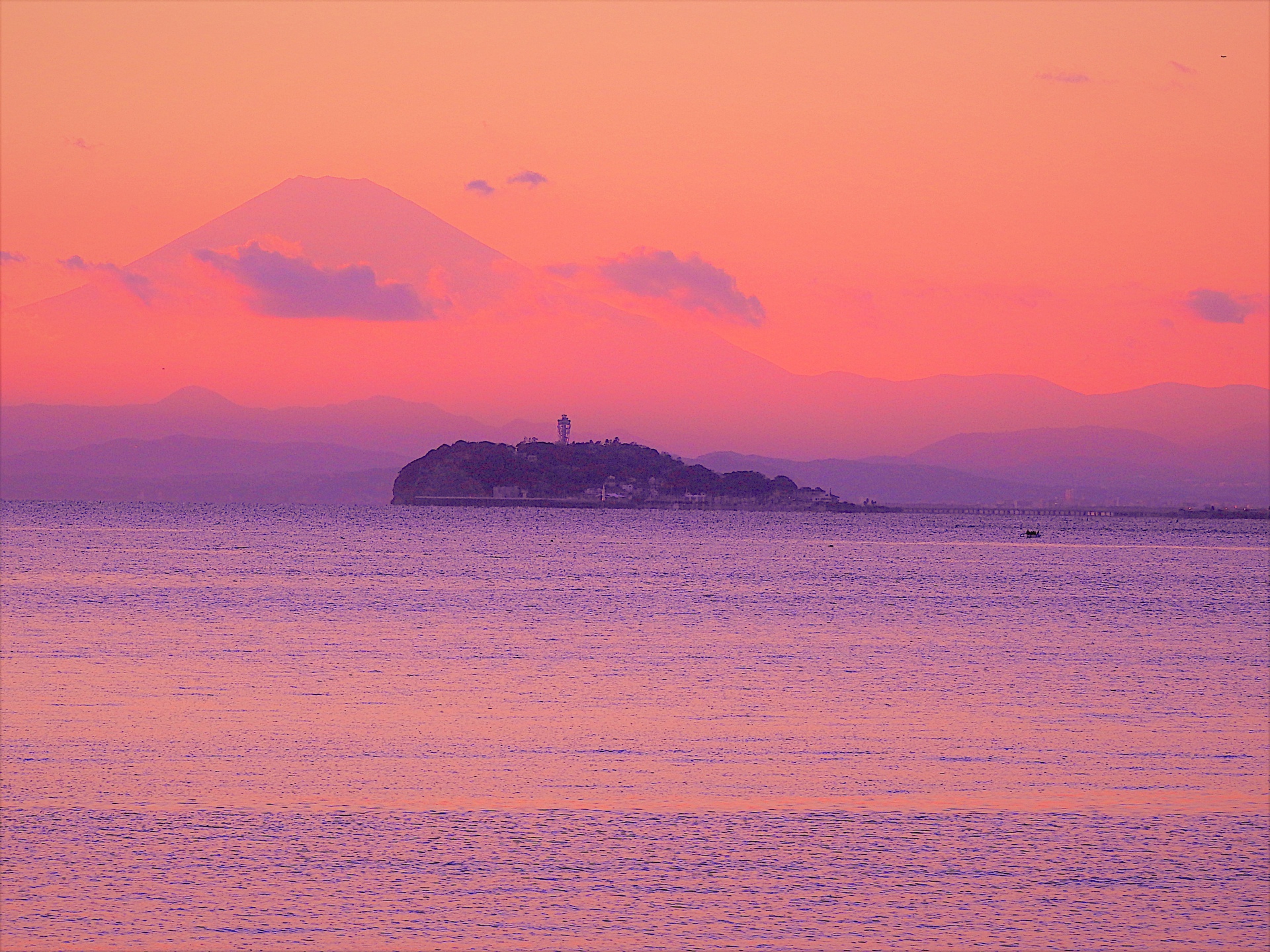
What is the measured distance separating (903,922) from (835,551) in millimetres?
124369

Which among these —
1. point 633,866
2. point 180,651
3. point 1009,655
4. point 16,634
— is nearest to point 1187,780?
point 633,866

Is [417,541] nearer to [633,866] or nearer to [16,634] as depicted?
[16,634]

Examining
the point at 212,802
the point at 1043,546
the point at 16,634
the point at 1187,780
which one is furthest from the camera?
the point at 1043,546

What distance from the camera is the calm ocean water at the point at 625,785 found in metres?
14.7

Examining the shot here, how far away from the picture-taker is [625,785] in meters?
21.0

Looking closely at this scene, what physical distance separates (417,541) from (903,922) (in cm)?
13173

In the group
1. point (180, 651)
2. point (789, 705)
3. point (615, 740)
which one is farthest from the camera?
point (180, 651)

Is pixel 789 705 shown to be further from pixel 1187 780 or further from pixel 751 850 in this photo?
pixel 751 850

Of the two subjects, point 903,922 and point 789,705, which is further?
point 789,705

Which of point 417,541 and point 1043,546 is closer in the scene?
point 417,541

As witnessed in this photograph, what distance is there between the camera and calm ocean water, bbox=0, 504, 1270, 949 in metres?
14.7

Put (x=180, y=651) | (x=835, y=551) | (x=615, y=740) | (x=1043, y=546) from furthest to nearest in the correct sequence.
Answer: (x=1043, y=546), (x=835, y=551), (x=180, y=651), (x=615, y=740)

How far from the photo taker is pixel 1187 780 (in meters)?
22.0

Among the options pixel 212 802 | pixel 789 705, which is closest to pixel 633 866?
pixel 212 802
